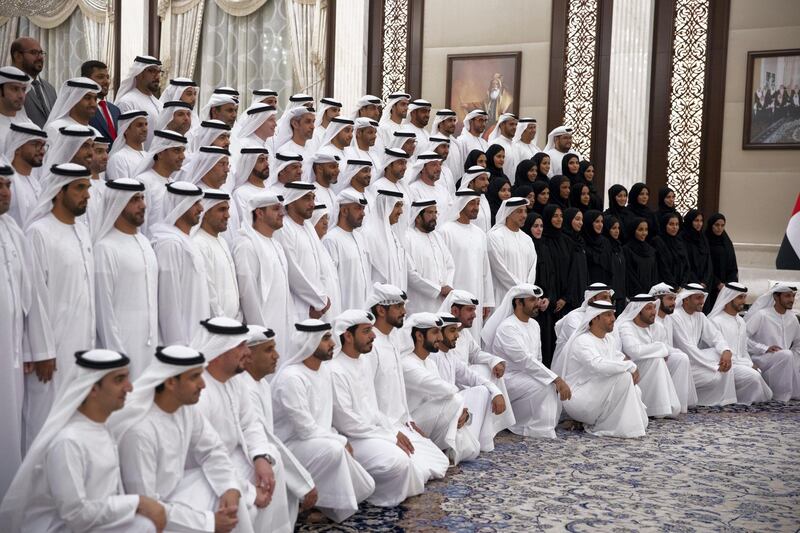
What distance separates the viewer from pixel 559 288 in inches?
373

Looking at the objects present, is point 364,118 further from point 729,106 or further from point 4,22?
point 4,22

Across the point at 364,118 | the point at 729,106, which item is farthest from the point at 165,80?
the point at 729,106

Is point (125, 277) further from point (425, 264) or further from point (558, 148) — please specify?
point (558, 148)

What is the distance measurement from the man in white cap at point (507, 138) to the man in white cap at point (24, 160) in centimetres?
589

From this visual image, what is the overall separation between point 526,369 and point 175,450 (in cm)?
415

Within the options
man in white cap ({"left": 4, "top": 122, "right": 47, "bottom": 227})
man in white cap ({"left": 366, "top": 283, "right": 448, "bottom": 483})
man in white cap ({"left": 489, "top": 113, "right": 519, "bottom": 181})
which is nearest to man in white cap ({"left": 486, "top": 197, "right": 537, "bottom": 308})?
man in white cap ({"left": 489, "top": 113, "right": 519, "bottom": 181})

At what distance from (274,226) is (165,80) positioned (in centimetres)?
956

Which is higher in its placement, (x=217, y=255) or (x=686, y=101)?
(x=686, y=101)

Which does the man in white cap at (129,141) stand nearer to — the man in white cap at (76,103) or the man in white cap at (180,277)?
the man in white cap at (76,103)

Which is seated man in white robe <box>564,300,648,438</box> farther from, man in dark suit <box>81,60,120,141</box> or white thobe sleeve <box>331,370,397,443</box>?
man in dark suit <box>81,60,120,141</box>

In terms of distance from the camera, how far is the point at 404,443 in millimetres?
5883

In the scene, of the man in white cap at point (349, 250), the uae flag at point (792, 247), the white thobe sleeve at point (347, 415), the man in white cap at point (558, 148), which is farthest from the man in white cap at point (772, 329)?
the white thobe sleeve at point (347, 415)

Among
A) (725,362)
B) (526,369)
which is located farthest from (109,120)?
(725,362)

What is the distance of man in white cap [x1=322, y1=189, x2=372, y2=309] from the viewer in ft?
24.2
